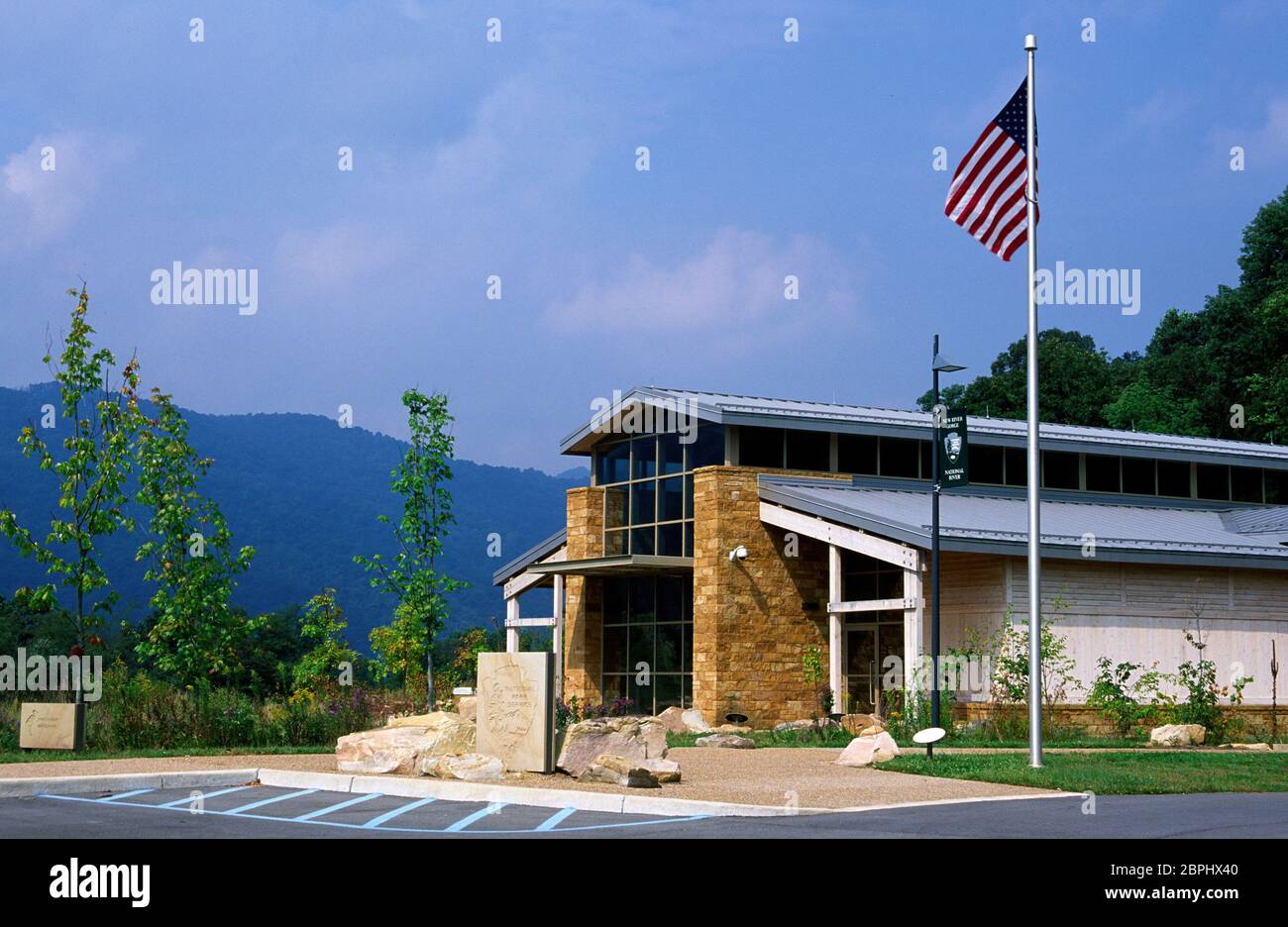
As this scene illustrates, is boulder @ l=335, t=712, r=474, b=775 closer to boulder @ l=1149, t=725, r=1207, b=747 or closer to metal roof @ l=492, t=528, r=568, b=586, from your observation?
boulder @ l=1149, t=725, r=1207, b=747

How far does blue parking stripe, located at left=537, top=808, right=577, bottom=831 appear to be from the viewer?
12.7 meters

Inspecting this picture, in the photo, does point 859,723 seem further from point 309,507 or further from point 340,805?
point 309,507

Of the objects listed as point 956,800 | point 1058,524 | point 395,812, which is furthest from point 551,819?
point 1058,524

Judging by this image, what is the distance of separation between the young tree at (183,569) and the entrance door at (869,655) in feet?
40.4

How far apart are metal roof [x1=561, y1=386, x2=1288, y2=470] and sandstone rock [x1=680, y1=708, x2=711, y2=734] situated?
606 cm

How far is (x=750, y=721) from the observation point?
30.5 metres

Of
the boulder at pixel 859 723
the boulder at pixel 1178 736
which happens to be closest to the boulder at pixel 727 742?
the boulder at pixel 859 723

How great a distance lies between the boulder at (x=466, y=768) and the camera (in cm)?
1633

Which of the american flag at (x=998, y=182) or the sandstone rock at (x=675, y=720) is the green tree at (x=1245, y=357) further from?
the american flag at (x=998, y=182)

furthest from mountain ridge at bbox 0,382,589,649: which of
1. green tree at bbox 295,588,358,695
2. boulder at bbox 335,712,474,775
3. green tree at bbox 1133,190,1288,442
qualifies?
boulder at bbox 335,712,474,775
